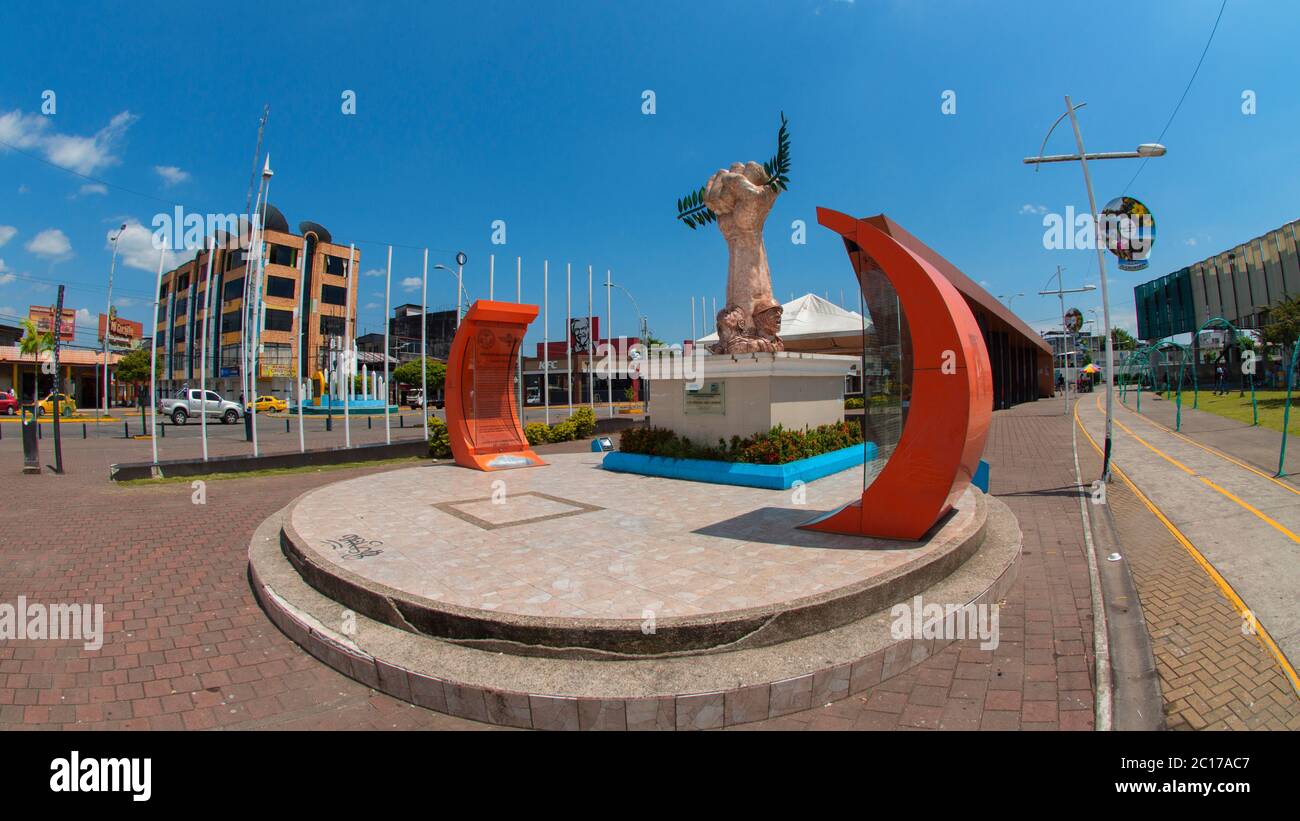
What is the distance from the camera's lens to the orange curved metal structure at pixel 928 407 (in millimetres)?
5297

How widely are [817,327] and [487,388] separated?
13543 mm

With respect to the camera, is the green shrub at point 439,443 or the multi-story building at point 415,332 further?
the multi-story building at point 415,332

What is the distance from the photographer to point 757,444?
9648 millimetres

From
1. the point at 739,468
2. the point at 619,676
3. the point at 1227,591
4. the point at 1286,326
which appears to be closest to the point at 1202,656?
the point at 1227,591

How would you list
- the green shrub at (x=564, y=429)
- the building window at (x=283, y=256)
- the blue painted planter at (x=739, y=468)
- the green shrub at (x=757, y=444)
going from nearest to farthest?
1. the blue painted planter at (x=739, y=468)
2. the green shrub at (x=757, y=444)
3. the green shrub at (x=564, y=429)
4. the building window at (x=283, y=256)

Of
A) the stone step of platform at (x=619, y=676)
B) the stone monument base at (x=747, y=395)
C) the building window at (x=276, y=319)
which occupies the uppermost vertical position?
the building window at (x=276, y=319)

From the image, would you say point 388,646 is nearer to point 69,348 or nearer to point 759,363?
point 759,363

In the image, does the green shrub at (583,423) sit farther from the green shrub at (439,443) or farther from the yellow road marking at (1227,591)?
the yellow road marking at (1227,591)

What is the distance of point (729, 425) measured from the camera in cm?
1065

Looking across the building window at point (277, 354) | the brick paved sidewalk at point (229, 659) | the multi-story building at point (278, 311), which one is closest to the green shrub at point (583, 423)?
the brick paved sidewalk at point (229, 659)

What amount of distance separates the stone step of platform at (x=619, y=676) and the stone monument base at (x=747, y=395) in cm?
615

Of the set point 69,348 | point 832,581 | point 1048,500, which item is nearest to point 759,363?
point 1048,500
